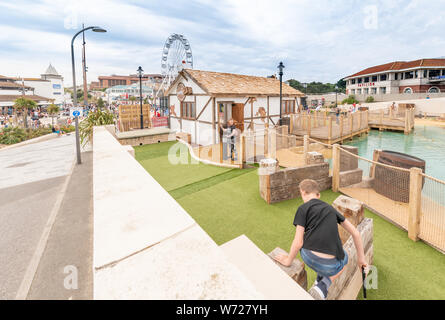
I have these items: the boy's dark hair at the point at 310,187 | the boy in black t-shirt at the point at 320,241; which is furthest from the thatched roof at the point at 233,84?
the boy in black t-shirt at the point at 320,241

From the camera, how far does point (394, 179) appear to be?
699 cm

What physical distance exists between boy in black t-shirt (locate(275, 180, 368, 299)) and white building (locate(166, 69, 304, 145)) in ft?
42.2

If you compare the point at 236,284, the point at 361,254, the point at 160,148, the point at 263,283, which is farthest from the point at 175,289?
the point at 160,148

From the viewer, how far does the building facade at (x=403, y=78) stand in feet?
167

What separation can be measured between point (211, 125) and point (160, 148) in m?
3.49

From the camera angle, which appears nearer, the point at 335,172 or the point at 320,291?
the point at 320,291

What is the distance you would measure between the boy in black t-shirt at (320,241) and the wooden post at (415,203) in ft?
9.72

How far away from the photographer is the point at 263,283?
7.29ft

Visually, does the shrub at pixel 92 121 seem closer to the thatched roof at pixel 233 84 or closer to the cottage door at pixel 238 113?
the thatched roof at pixel 233 84

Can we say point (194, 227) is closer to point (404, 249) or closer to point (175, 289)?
point (175, 289)

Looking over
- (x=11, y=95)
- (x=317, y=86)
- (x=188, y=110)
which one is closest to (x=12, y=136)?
(x=188, y=110)

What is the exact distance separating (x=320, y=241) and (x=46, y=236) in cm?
614

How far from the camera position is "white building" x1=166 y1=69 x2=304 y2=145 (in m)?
15.6

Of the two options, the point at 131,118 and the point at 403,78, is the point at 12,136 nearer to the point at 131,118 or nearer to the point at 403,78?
the point at 131,118
